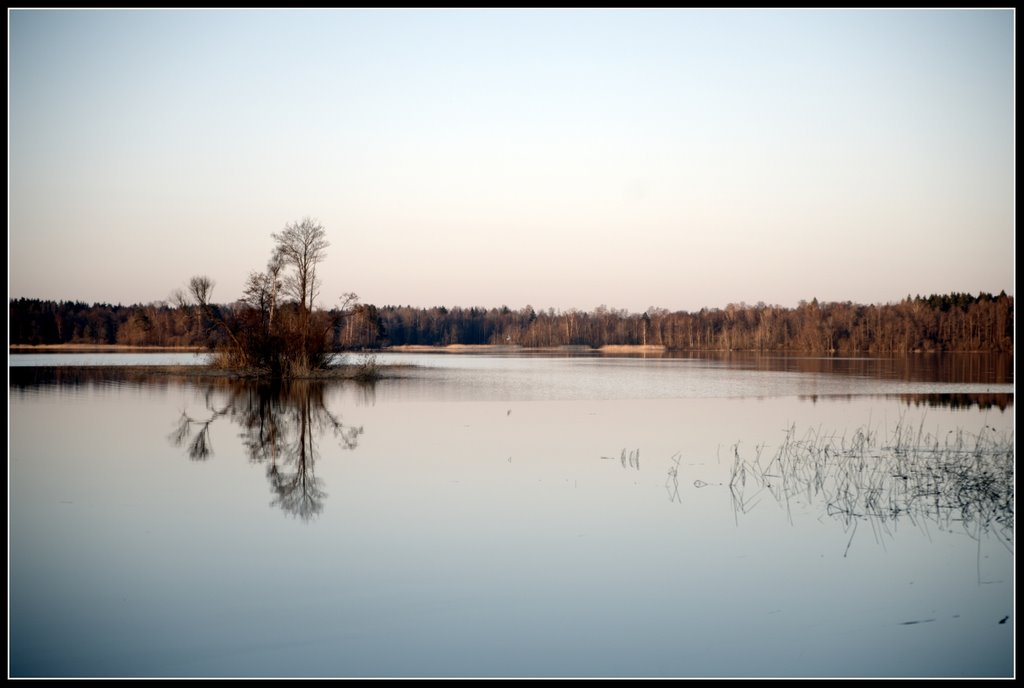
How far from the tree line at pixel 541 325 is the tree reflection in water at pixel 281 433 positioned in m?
7.88

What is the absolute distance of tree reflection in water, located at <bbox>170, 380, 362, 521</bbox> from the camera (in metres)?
11.5

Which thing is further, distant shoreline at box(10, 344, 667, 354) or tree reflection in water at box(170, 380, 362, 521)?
distant shoreline at box(10, 344, 667, 354)

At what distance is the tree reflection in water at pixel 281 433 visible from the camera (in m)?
11.5

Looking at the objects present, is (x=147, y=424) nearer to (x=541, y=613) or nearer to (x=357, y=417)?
(x=357, y=417)

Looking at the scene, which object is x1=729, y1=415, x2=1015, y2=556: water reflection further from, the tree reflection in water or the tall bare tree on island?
the tall bare tree on island

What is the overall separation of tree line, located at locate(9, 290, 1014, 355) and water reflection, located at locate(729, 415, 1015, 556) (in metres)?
25.6

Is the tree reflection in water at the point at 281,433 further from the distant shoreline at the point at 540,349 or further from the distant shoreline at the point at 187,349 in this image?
the distant shoreline at the point at 540,349

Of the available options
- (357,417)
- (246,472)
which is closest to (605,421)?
(357,417)

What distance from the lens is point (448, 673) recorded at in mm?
5656

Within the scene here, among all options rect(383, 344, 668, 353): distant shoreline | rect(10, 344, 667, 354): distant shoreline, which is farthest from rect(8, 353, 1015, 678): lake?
rect(383, 344, 668, 353): distant shoreline

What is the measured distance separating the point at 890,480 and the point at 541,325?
140m

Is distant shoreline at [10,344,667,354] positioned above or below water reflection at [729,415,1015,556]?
above

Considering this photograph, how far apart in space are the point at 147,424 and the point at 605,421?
11.3 metres

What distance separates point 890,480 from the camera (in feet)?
39.0
